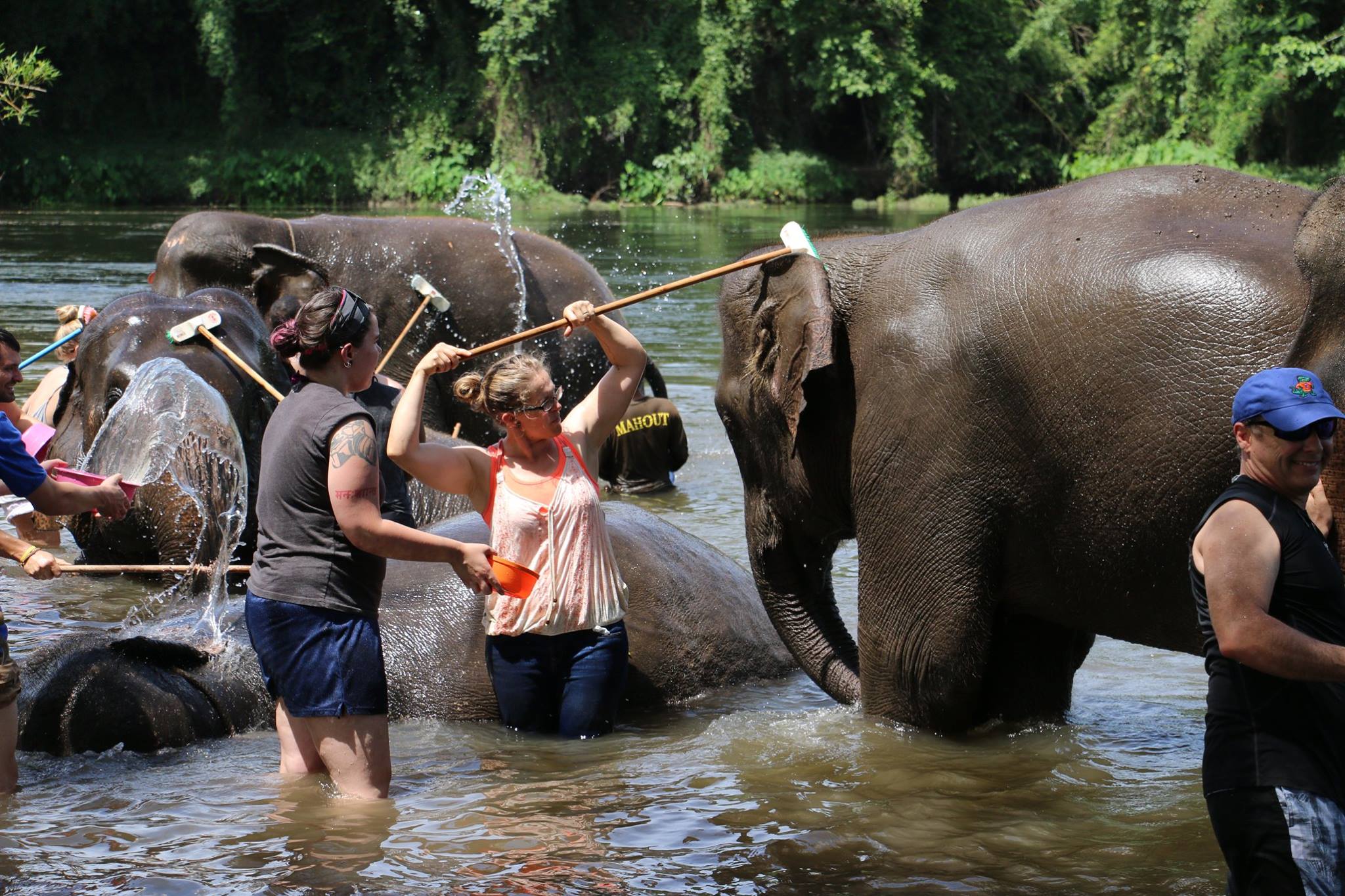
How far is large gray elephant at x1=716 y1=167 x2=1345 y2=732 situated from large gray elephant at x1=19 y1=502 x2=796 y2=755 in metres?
0.85

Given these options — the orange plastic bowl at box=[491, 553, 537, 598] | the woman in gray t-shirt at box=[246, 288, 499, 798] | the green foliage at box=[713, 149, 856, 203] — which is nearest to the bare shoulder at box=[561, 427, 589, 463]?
the orange plastic bowl at box=[491, 553, 537, 598]

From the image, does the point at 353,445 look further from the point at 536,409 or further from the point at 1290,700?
the point at 1290,700

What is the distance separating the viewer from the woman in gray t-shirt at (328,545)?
4.40 meters

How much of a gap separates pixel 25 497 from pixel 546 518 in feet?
5.03

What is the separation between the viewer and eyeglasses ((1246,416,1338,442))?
315cm

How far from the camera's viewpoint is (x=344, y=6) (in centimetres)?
4606

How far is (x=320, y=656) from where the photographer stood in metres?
4.47

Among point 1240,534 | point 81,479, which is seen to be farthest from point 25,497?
point 1240,534

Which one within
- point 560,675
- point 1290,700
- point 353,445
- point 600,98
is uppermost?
point 600,98

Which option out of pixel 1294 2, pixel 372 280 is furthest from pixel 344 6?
pixel 372 280

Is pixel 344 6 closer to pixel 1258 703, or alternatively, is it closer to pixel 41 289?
pixel 41 289

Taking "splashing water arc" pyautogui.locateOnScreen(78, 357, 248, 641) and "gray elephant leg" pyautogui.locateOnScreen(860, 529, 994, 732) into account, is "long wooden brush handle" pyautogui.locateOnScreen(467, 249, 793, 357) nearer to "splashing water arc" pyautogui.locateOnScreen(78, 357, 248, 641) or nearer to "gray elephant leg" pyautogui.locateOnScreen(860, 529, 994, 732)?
"gray elephant leg" pyautogui.locateOnScreen(860, 529, 994, 732)

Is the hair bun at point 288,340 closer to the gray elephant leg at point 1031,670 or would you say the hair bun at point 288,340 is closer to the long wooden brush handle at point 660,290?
the long wooden brush handle at point 660,290

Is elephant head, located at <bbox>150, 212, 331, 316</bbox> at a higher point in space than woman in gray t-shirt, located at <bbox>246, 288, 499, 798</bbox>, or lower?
higher
